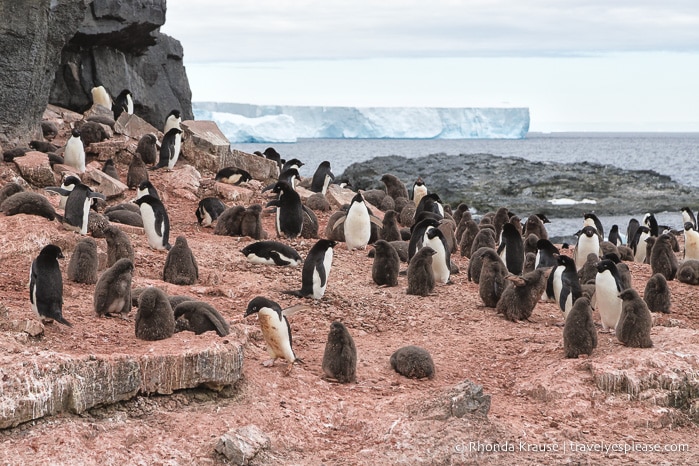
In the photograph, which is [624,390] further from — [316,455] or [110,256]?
[110,256]

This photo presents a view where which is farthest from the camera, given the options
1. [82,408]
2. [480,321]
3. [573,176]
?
[573,176]

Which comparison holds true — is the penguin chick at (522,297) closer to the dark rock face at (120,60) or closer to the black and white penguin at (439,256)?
the black and white penguin at (439,256)

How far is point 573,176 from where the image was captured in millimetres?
47281

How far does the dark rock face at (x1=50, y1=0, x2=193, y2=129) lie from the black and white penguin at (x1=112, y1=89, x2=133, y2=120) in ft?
2.22

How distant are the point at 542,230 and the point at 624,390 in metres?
10.2

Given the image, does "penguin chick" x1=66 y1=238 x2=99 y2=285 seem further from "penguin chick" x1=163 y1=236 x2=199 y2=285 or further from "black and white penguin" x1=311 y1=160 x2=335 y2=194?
"black and white penguin" x1=311 y1=160 x2=335 y2=194

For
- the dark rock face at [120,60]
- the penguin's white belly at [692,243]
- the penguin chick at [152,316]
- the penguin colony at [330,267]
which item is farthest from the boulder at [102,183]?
the penguin's white belly at [692,243]

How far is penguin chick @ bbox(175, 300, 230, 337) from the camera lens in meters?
8.52

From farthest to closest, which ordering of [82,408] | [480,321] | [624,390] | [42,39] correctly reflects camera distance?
1. [42,39]
2. [480,321]
3. [624,390]
4. [82,408]

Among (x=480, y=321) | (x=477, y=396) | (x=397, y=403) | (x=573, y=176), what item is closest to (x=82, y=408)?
(x=397, y=403)

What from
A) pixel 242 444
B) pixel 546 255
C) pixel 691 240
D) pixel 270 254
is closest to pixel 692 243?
pixel 691 240

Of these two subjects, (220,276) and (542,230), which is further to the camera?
(542,230)

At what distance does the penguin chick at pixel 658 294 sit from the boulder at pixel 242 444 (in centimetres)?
666

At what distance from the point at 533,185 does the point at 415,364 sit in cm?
3653
